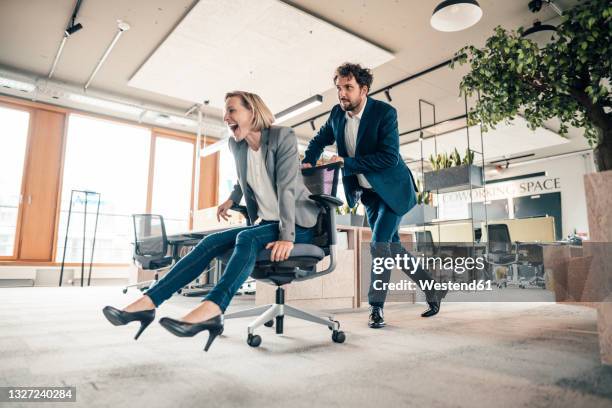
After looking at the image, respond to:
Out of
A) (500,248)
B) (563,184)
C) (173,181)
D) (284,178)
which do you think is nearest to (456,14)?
(284,178)

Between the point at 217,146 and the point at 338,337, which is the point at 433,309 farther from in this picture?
the point at 217,146

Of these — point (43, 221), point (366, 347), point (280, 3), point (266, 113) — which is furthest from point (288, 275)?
point (43, 221)

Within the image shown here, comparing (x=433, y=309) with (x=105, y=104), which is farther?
(x=105, y=104)

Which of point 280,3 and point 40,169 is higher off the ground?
point 280,3

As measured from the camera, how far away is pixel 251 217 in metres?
1.86

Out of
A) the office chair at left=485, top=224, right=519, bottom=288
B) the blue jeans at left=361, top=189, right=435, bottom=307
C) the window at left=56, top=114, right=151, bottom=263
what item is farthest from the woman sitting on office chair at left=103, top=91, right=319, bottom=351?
the window at left=56, top=114, right=151, bottom=263

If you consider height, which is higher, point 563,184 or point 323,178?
point 563,184

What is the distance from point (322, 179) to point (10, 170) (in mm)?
6692

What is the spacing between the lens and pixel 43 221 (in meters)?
6.61

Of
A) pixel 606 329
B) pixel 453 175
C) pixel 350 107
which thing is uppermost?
pixel 453 175

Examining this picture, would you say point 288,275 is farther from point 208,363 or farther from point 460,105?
point 460,105

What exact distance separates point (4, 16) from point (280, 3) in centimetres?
337

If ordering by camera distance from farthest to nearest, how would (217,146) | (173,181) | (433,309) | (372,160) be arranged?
(173,181) < (217,146) < (433,309) < (372,160)

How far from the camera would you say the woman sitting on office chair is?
1305 mm
